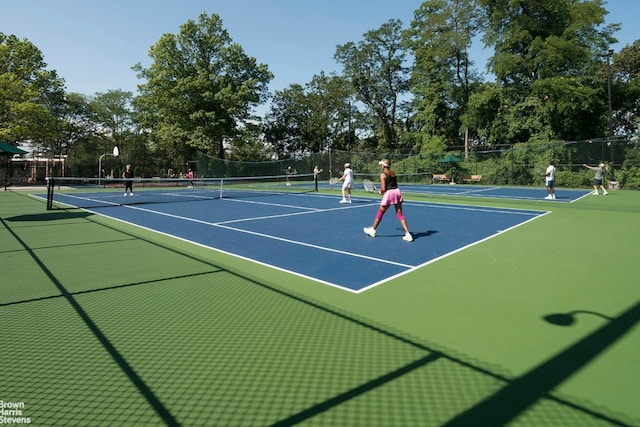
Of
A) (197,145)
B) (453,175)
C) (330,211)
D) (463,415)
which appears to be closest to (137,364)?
(463,415)

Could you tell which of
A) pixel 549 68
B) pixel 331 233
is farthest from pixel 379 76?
pixel 331 233

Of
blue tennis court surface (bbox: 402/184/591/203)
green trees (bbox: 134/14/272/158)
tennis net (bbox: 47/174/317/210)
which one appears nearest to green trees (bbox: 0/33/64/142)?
tennis net (bbox: 47/174/317/210)

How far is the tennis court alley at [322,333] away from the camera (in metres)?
2.89

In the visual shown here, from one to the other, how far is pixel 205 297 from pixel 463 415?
A: 3.57 m

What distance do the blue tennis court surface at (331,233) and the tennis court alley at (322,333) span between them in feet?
0.28

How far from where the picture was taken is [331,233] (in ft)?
33.2

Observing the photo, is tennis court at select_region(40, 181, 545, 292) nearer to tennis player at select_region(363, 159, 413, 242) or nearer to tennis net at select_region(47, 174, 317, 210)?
tennis player at select_region(363, 159, 413, 242)

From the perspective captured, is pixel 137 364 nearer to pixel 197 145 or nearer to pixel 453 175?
pixel 453 175

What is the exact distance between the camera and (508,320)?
14.5 ft

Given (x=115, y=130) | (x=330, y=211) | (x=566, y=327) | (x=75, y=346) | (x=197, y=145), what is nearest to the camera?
(x=75, y=346)

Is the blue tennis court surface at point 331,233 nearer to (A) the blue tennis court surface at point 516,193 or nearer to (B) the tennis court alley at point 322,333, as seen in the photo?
(B) the tennis court alley at point 322,333

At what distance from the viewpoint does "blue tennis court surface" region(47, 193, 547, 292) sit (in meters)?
6.86

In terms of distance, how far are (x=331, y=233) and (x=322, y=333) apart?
601 centimetres

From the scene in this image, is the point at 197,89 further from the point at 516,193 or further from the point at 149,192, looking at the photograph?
the point at 516,193
